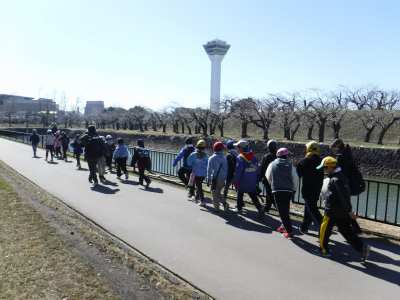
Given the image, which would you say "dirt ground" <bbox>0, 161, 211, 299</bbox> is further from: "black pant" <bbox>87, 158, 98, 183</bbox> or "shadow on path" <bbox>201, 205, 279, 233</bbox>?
"black pant" <bbox>87, 158, 98, 183</bbox>

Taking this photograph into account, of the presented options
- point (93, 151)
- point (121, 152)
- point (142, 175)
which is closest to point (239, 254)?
point (142, 175)

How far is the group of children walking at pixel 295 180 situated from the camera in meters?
6.18

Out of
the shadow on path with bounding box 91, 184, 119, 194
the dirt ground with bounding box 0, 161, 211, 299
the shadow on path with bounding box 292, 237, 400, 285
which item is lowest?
the shadow on path with bounding box 91, 184, 119, 194

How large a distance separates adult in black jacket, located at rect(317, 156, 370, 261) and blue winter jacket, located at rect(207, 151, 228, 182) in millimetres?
3282

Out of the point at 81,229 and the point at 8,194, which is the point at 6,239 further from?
the point at 8,194

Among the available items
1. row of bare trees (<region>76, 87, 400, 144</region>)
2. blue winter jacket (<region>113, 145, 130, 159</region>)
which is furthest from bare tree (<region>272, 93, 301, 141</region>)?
blue winter jacket (<region>113, 145, 130, 159</region>)

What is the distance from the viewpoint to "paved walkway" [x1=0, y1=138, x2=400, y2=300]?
516 cm

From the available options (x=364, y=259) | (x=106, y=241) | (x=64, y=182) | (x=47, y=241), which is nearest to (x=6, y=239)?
(x=47, y=241)

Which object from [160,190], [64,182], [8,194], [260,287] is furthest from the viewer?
[64,182]

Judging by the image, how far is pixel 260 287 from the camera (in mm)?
5191

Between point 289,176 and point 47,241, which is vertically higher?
point 289,176

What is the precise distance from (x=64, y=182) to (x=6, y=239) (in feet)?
23.2

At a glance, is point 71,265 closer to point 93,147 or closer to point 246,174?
point 246,174

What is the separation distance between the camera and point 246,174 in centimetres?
910
